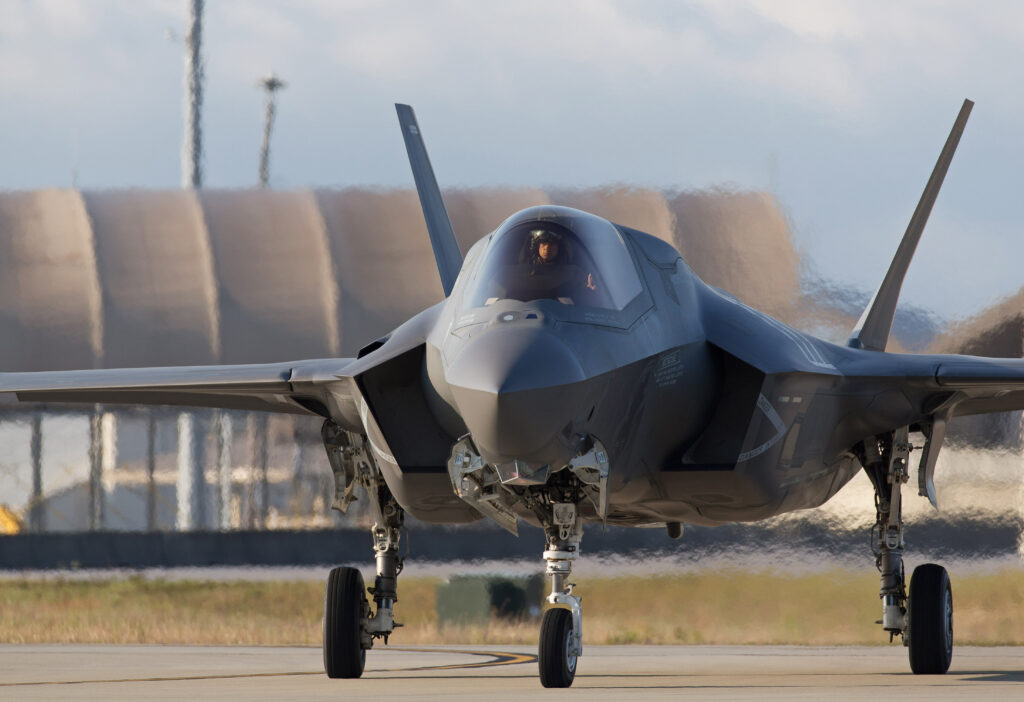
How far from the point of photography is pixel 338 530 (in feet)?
59.5

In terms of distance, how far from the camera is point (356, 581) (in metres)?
9.82

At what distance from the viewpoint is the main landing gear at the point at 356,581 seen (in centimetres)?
956

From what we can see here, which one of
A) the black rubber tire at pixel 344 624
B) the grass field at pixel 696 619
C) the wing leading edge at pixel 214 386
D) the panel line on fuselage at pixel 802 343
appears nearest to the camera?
Answer: the panel line on fuselage at pixel 802 343

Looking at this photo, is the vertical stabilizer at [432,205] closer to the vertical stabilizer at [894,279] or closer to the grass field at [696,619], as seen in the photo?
the vertical stabilizer at [894,279]

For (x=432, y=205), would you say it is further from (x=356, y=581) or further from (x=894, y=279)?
→ (x=894, y=279)

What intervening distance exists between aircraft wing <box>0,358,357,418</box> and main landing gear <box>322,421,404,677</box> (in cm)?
37

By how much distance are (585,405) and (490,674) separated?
3.74m

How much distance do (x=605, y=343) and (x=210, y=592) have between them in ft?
39.2

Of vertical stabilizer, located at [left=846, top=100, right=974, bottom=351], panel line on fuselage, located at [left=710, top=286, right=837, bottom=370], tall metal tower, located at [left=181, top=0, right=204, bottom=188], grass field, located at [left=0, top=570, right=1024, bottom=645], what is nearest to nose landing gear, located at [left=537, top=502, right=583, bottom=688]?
panel line on fuselage, located at [left=710, top=286, right=837, bottom=370]

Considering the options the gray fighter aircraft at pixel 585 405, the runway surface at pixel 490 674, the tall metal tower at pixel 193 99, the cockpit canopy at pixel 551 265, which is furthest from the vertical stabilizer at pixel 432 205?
the tall metal tower at pixel 193 99

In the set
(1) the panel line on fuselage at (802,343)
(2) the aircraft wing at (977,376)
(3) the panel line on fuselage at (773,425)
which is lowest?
(3) the panel line on fuselage at (773,425)

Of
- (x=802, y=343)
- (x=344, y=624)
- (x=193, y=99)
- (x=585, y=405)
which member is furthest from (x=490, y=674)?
(x=193, y=99)

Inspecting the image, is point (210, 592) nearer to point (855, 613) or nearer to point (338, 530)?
point (338, 530)

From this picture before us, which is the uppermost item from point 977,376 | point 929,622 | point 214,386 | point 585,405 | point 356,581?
point 214,386
